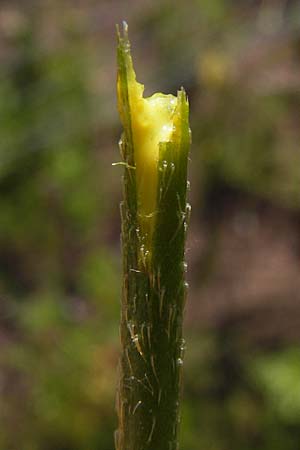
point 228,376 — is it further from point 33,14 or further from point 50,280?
point 33,14

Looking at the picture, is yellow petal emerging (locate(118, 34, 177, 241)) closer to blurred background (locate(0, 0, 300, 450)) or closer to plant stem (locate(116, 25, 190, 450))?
plant stem (locate(116, 25, 190, 450))

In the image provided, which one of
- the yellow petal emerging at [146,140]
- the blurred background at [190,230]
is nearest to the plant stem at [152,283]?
the yellow petal emerging at [146,140]

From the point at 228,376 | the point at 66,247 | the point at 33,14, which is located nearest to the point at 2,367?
the point at 66,247

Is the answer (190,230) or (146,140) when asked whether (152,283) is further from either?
(190,230)

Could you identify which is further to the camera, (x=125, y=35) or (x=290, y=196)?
(x=290, y=196)

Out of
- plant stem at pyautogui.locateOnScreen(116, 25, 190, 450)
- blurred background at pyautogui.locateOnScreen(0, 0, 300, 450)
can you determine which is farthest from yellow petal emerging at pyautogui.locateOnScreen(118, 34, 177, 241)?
blurred background at pyautogui.locateOnScreen(0, 0, 300, 450)

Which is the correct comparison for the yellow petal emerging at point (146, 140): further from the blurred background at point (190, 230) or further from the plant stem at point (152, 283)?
the blurred background at point (190, 230)

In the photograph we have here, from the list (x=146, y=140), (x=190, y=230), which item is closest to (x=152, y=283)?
(x=146, y=140)
